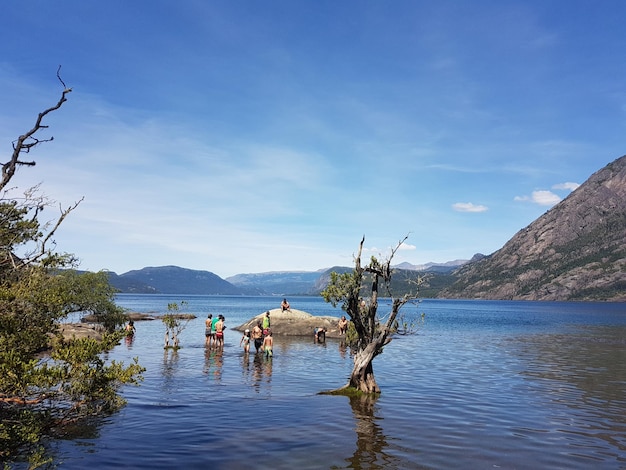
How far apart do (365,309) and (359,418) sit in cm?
600

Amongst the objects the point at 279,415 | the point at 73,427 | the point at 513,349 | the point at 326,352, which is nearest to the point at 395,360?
the point at 326,352

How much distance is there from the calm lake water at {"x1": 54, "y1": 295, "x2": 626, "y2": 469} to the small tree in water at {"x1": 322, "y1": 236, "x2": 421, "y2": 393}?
1635 millimetres

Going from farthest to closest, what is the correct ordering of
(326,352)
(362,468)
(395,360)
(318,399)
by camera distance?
(326,352)
(395,360)
(318,399)
(362,468)

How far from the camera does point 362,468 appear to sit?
13.9 m

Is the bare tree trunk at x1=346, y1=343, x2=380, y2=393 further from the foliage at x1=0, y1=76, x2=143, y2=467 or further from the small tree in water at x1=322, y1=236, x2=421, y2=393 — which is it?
the foliage at x1=0, y1=76, x2=143, y2=467

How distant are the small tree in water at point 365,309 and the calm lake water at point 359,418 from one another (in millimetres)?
1635

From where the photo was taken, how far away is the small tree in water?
22984 millimetres

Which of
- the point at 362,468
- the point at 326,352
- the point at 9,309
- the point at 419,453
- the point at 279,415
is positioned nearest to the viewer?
the point at 9,309

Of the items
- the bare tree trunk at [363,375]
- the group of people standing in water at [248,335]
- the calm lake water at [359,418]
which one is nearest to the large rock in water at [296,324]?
the group of people standing in water at [248,335]

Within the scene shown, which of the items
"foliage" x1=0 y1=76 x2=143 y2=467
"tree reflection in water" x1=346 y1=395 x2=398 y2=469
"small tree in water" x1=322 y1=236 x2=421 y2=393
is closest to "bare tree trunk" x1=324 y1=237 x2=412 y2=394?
"small tree in water" x1=322 y1=236 x2=421 y2=393

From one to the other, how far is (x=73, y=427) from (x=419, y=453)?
12462 mm

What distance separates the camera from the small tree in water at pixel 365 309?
2298 cm

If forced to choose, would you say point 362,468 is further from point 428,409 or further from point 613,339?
point 613,339

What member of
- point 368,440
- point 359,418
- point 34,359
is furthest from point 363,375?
point 34,359
